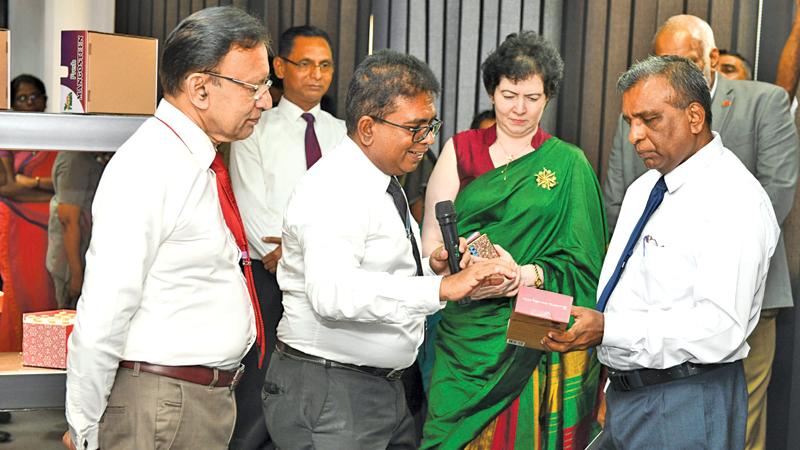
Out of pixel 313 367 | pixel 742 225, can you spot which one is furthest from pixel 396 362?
pixel 742 225

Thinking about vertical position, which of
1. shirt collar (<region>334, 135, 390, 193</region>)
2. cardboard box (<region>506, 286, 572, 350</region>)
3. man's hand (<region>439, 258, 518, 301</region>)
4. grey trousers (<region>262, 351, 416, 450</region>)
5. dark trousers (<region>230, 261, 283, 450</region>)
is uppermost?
shirt collar (<region>334, 135, 390, 193</region>)

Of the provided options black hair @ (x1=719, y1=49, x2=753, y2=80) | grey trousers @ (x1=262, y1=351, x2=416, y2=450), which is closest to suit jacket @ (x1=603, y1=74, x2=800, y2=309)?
black hair @ (x1=719, y1=49, x2=753, y2=80)

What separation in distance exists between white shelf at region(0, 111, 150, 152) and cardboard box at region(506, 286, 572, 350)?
3.49 feet

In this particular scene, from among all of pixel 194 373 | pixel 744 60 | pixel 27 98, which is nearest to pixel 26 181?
pixel 194 373

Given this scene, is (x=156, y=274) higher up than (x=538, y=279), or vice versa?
(x=156, y=274)

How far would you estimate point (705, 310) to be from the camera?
84.7 inches

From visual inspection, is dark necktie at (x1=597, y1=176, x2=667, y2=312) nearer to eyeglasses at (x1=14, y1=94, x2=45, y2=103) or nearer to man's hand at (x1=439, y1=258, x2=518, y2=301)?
man's hand at (x1=439, y1=258, x2=518, y2=301)

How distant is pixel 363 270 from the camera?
2.18 meters

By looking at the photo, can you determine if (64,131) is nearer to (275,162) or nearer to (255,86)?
(255,86)

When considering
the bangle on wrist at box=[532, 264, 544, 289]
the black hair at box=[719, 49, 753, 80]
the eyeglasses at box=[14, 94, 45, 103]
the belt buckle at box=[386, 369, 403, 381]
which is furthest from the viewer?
the eyeglasses at box=[14, 94, 45, 103]

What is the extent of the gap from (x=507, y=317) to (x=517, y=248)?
22cm

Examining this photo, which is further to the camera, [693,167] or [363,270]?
[693,167]

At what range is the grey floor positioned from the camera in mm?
2715

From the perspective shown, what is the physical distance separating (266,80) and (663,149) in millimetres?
911
